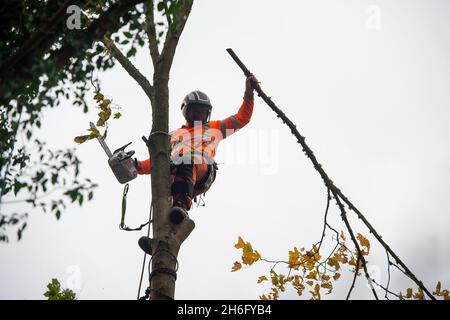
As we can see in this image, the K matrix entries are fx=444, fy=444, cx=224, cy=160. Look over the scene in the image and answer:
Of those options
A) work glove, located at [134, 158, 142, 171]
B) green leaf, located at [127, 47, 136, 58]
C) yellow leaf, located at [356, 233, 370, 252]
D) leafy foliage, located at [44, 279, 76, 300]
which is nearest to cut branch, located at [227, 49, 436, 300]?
yellow leaf, located at [356, 233, 370, 252]

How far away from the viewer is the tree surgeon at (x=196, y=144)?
205 inches

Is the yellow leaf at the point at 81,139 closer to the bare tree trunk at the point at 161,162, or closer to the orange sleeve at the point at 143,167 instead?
the orange sleeve at the point at 143,167

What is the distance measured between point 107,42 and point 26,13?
202cm

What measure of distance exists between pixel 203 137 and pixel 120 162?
1.14m

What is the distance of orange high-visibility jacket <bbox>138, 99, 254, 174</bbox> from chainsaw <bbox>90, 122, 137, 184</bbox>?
0.49 m

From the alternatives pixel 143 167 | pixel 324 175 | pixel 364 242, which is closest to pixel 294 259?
pixel 364 242

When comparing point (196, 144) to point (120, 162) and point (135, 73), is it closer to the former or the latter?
point (120, 162)

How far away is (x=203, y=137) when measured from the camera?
229 inches

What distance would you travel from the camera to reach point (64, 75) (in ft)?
9.84

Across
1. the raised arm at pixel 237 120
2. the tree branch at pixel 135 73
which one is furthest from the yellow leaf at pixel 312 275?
the tree branch at pixel 135 73

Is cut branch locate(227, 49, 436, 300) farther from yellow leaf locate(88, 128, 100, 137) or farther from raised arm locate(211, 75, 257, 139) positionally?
yellow leaf locate(88, 128, 100, 137)

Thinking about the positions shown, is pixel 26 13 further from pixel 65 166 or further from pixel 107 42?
pixel 107 42

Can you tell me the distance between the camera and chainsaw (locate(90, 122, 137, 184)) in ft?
17.3
